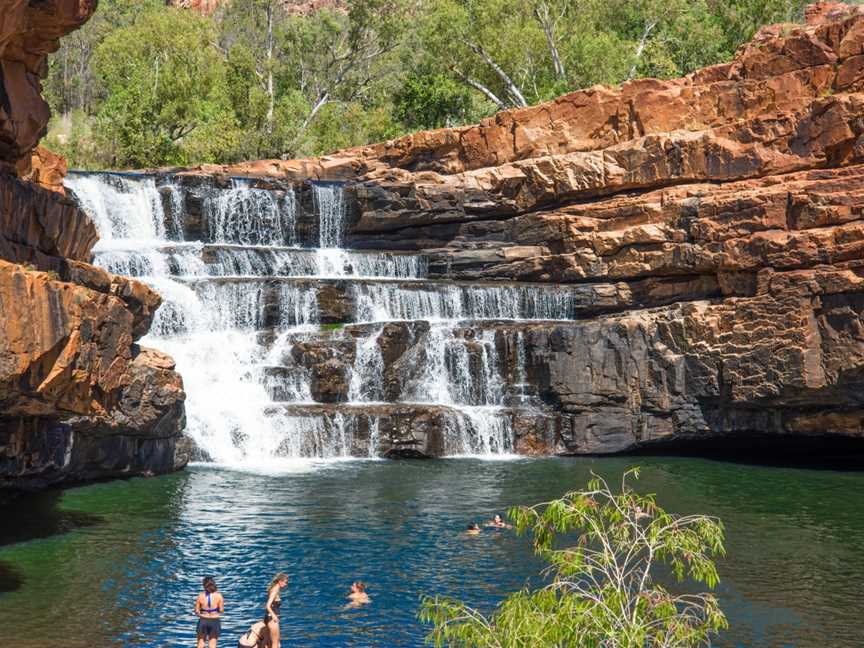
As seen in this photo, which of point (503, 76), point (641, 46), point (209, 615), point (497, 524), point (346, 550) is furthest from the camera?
point (641, 46)

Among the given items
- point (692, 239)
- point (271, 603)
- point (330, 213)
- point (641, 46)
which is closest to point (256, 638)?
point (271, 603)

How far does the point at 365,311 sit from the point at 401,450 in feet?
24.4

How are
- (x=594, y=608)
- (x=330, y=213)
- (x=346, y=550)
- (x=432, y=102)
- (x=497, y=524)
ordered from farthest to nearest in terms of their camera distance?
(x=432, y=102) < (x=330, y=213) < (x=497, y=524) < (x=346, y=550) < (x=594, y=608)

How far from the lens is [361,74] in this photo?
305ft

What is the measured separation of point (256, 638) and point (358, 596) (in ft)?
14.2

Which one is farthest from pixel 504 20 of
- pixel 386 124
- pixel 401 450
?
pixel 401 450

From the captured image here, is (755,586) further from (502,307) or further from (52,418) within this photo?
(502,307)

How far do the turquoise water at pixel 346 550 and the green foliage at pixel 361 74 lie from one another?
41.3 m

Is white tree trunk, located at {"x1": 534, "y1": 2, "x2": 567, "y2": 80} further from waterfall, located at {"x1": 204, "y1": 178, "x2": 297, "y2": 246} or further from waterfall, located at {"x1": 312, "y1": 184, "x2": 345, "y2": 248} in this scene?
waterfall, located at {"x1": 204, "y1": 178, "x2": 297, "y2": 246}

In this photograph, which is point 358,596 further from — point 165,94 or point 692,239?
A: point 165,94

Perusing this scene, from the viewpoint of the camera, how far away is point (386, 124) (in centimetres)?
8050

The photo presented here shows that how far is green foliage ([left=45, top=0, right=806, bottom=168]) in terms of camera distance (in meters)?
72.9

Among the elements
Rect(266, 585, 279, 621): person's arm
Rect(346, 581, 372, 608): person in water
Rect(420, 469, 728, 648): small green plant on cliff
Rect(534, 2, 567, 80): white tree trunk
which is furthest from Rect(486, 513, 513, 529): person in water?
Rect(534, 2, 567, 80): white tree trunk

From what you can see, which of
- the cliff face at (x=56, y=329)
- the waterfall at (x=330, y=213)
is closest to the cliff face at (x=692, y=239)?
the waterfall at (x=330, y=213)
